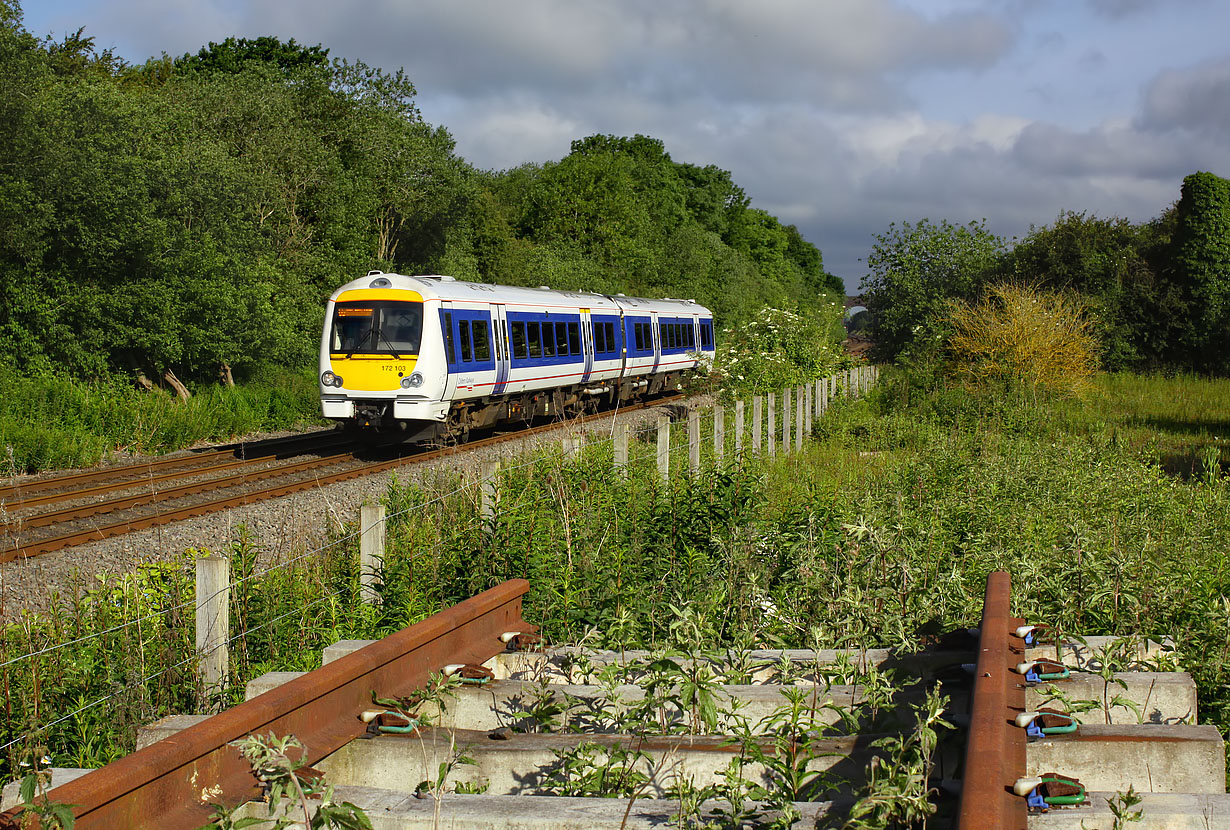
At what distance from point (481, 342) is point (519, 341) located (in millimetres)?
1746

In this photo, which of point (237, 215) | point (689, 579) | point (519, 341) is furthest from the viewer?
point (237, 215)

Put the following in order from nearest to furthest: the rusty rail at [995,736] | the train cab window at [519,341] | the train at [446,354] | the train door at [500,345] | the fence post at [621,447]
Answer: the rusty rail at [995,736] → the fence post at [621,447] → the train at [446,354] → the train door at [500,345] → the train cab window at [519,341]

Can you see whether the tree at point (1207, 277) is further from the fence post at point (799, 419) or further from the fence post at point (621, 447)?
the fence post at point (621, 447)

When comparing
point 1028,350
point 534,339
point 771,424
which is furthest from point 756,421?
point 1028,350

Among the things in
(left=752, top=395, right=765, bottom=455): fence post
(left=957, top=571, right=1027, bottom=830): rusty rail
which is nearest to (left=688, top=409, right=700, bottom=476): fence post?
(left=752, top=395, right=765, bottom=455): fence post

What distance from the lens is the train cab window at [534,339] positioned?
20609 millimetres

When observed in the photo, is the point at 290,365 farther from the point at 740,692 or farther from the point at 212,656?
the point at 740,692

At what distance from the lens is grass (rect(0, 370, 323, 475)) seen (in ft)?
54.2

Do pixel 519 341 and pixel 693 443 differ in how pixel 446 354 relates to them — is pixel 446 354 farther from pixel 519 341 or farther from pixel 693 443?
pixel 693 443

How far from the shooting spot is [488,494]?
710 cm

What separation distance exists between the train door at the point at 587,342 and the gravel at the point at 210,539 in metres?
9.54

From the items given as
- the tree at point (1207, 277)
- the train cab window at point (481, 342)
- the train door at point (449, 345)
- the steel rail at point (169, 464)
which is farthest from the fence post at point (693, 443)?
the tree at point (1207, 277)

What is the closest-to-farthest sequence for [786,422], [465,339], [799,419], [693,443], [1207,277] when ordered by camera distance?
1. [693,443]
2. [786,422]
3. [799,419]
4. [465,339]
5. [1207,277]

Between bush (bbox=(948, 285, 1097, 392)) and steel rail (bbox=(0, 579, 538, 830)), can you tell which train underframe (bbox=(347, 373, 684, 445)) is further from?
bush (bbox=(948, 285, 1097, 392))
